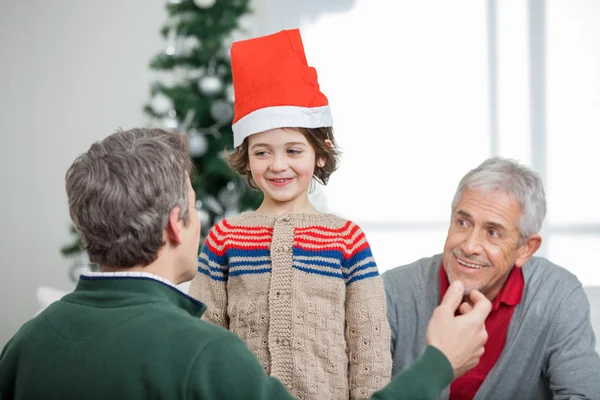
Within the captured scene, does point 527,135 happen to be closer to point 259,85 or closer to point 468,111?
point 468,111

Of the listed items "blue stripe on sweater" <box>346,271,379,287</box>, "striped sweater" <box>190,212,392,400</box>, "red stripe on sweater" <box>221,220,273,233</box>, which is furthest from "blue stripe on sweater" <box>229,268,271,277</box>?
"blue stripe on sweater" <box>346,271,379,287</box>

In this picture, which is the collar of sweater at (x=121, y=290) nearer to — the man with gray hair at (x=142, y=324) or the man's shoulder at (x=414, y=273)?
the man with gray hair at (x=142, y=324)

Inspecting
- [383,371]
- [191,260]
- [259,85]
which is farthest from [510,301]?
[191,260]

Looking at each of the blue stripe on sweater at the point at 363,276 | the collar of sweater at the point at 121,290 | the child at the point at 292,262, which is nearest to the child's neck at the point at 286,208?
the child at the point at 292,262

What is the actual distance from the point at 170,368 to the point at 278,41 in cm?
100

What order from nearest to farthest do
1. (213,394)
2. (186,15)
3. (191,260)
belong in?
(213,394)
(191,260)
(186,15)

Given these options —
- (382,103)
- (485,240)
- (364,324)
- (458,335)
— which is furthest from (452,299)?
(382,103)

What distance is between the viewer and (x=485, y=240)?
2.18 m

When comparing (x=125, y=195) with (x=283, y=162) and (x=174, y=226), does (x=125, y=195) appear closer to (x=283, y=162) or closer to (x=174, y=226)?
(x=174, y=226)

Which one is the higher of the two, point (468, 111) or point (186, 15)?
point (186, 15)

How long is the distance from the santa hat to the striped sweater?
25 cm

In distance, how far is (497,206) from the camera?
2.17 meters

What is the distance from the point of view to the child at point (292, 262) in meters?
1.73

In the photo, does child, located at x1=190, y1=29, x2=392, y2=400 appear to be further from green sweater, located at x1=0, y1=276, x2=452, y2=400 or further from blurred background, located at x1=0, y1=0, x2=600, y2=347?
blurred background, located at x1=0, y1=0, x2=600, y2=347
